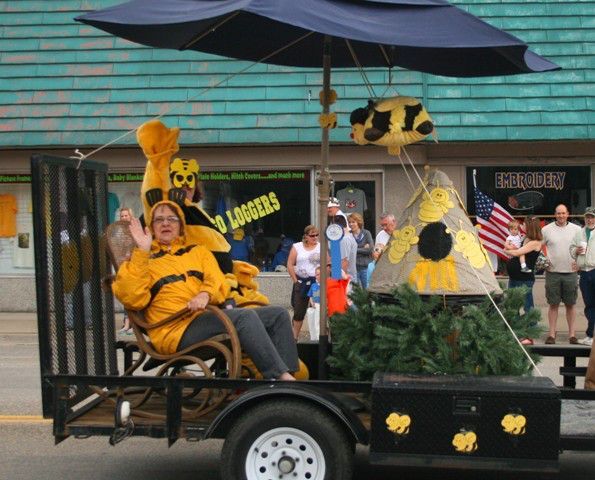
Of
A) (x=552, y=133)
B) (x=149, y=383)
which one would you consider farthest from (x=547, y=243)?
(x=149, y=383)

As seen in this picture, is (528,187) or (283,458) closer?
(283,458)

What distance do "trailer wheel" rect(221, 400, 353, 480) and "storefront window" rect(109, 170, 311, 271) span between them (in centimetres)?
1058

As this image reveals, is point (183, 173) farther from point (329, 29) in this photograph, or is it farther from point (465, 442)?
point (465, 442)

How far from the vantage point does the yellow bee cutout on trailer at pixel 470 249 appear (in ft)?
19.5

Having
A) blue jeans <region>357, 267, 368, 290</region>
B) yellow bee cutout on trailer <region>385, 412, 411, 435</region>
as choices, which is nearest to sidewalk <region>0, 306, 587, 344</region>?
blue jeans <region>357, 267, 368, 290</region>

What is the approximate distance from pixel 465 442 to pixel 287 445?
92 cm

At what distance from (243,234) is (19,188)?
12.7 feet


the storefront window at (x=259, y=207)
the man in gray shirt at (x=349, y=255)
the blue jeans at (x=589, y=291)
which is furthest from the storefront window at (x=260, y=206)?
the blue jeans at (x=589, y=291)

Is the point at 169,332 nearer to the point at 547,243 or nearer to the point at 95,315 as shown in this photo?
the point at 95,315

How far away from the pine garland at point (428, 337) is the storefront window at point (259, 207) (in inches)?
379

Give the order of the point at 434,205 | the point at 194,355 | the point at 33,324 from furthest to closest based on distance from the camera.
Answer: the point at 33,324 < the point at 434,205 < the point at 194,355

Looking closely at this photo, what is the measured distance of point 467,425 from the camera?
4.69 metres

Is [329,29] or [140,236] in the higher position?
[329,29]

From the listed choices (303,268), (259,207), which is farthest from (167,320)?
(259,207)
